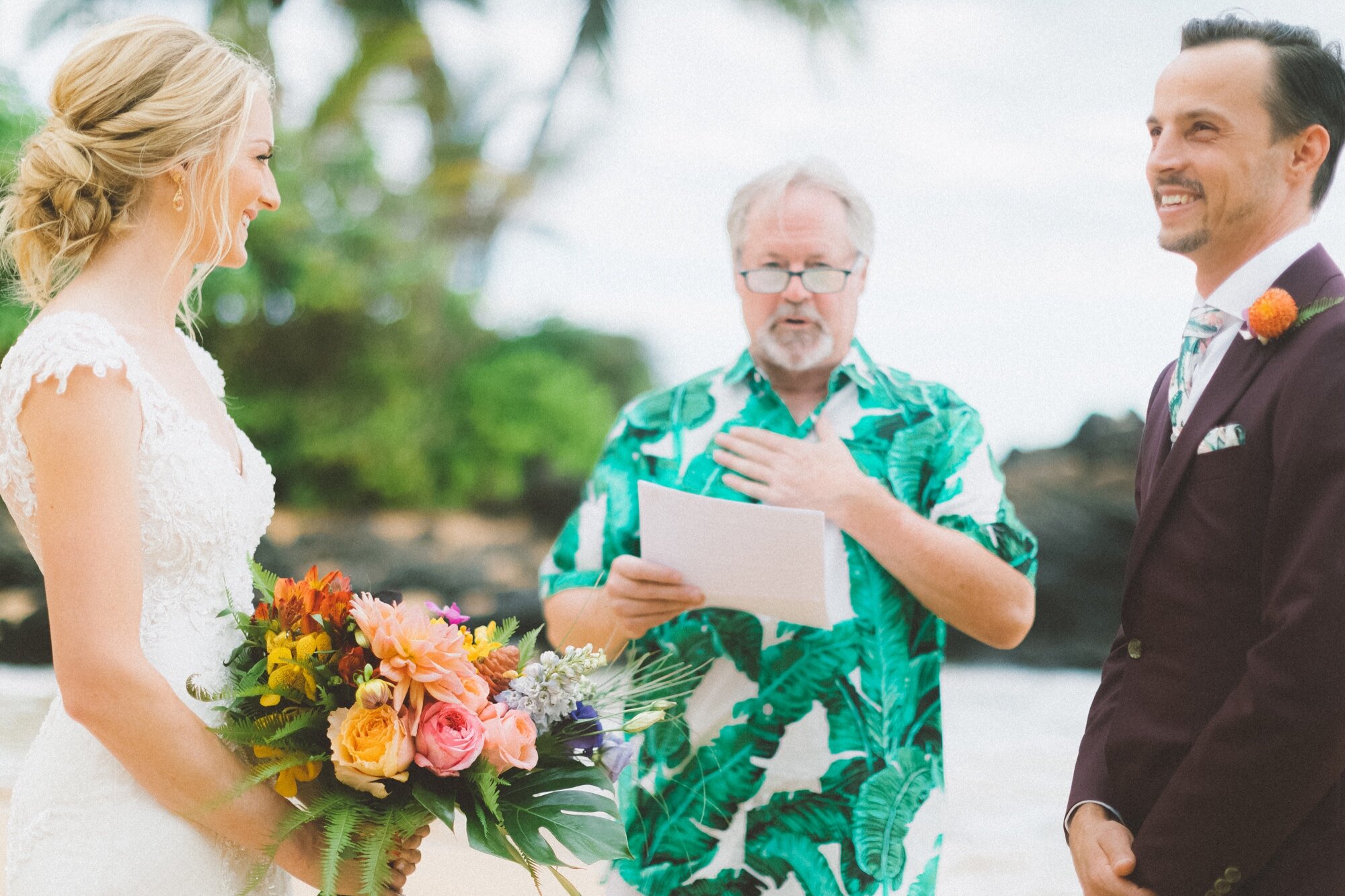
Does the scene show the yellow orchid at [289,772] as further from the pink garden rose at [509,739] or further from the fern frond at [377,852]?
the pink garden rose at [509,739]

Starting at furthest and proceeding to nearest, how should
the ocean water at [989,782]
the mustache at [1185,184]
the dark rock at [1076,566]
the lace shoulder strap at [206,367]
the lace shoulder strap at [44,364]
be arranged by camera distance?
1. the dark rock at [1076,566]
2. the ocean water at [989,782]
3. the lace shoulder strap at [206,367]
4. the mustache at [1185,184]
5. the lace shoulder strap at [44,364]

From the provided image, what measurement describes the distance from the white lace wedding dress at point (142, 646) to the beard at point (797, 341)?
111cm

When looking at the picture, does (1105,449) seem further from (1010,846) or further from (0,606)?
(0,606)

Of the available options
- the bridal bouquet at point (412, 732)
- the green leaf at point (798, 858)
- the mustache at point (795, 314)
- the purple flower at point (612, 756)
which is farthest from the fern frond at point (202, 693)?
the mustache at point (795, 314)

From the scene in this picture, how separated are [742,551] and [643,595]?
226mm

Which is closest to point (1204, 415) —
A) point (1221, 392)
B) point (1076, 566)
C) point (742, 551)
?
point (1221, 392)

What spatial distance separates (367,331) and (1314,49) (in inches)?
478

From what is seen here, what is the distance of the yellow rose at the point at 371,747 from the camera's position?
1533 mm

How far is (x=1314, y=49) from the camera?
1788mm

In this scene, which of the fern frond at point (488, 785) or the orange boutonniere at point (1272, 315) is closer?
the fern frond at point (488, 785)

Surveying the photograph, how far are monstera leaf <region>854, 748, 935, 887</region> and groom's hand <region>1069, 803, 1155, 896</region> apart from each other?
400mm

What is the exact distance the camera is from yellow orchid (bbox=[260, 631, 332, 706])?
163 cm

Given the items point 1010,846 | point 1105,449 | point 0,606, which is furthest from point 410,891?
point 1105,449

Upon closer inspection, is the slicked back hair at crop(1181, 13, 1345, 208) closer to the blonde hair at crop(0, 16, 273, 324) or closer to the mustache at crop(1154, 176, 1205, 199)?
the mustache at crop(1154, 176, 1205, 199)
